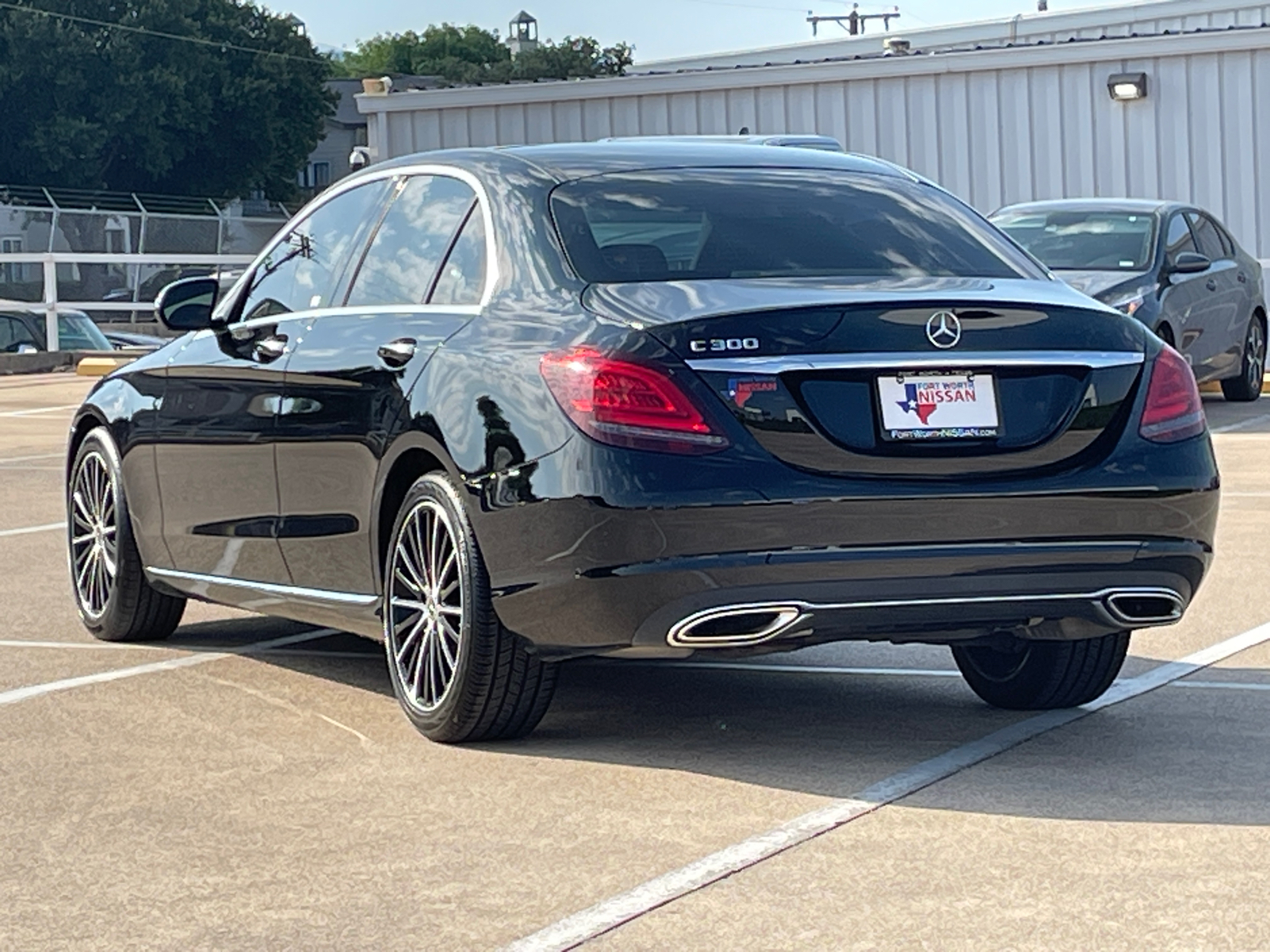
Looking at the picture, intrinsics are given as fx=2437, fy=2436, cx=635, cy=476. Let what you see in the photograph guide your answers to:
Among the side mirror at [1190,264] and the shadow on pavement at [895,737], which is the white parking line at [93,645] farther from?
the side mirror at [1190,264]

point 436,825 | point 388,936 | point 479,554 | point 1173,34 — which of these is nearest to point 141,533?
point 479,554

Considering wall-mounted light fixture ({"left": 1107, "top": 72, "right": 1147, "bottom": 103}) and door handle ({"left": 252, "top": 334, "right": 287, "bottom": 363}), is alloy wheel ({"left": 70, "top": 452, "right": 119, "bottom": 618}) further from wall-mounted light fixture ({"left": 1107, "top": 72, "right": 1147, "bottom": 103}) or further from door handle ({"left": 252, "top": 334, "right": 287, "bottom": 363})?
wall-mounted light fixture ({"left": 1107, "top": 72, "right": 1147, "bottom": 103})

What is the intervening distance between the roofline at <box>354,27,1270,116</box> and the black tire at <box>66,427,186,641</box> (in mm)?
17850

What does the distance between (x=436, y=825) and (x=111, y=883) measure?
0.75m

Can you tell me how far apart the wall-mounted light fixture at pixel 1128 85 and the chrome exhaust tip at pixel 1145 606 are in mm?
19319

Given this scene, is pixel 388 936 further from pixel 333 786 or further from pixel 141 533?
pixel 141 533

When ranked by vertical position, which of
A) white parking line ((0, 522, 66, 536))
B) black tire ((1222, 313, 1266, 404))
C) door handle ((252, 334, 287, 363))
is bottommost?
white parking line ((0, 522, 66, 536))

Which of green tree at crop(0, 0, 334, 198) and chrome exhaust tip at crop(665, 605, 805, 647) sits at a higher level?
green tree at crop(0, 0, 334, 198)

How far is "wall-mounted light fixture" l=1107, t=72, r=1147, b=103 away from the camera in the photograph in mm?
24406

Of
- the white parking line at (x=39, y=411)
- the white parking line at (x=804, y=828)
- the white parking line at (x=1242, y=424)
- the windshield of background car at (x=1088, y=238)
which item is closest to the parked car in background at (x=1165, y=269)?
the windshield of background car at (x=1088, y=238)

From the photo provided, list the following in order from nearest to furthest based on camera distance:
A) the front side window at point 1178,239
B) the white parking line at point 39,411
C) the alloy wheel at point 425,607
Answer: the alloy wheel at point 425,607 < the front side window at point 1178,239 < the white parking line at point 39,411

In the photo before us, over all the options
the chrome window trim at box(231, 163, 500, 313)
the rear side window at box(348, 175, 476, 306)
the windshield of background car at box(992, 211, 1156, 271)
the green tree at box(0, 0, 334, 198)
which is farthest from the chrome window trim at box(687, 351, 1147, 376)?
the green tree at box(0, 0, 334, 198)

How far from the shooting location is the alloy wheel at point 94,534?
7.92 m

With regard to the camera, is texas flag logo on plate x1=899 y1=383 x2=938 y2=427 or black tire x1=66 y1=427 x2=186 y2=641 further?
black tire x1=66 y1=427 x2=186 y2=641
